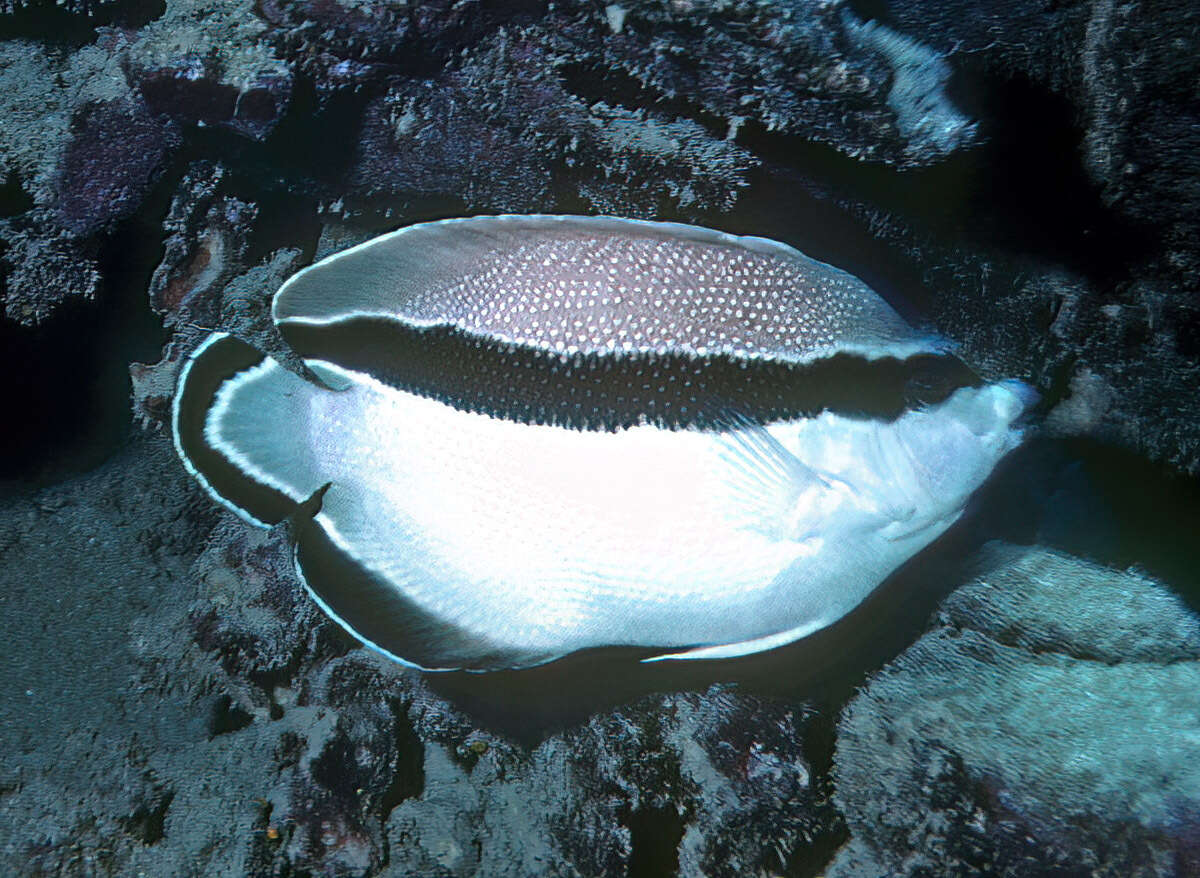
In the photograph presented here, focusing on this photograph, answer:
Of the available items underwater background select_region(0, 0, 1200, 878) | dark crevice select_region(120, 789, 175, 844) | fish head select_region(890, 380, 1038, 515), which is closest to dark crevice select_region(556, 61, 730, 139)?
underwater background select_region(0, 0, 1200, 878)

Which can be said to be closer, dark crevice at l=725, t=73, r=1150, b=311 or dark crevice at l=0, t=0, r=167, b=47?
dark crevice at l=725, t=73, r=1150, b=311

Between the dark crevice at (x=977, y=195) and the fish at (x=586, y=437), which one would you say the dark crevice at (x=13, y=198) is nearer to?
the fish at (x=586, y=437)

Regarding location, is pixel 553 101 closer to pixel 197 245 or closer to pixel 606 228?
pixel 606 228

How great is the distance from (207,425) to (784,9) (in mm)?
843

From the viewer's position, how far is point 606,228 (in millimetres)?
839

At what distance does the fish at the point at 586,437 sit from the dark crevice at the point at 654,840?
7.6 inches

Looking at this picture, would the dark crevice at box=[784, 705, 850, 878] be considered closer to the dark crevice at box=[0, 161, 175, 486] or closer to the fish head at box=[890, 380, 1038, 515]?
the fish head at box=[890, 380, 1038, 515]

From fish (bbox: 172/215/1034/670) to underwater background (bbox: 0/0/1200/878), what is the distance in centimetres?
6

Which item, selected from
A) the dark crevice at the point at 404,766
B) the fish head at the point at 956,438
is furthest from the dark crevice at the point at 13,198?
the fish head at the point at 956,438

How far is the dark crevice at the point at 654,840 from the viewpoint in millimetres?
846

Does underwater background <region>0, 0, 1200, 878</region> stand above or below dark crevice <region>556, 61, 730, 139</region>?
below

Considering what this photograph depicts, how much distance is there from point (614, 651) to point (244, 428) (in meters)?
0.58

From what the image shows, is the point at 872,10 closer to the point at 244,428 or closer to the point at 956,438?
the point at 956,438

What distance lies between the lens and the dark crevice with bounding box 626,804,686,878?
85 cm
